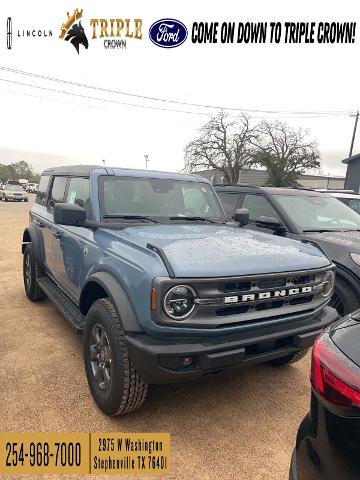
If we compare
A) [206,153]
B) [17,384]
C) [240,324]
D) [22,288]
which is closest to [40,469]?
[17,384]

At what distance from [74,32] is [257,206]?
11.2 metres

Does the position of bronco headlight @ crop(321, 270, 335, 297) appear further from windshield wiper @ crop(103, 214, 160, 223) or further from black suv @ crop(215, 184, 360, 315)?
windshield wiper @ crop(103, 214, 160, 223)

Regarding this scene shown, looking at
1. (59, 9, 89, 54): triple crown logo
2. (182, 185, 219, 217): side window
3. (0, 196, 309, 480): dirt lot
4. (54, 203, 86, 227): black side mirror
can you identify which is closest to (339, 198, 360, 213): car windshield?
(182, 185, 219, 217): side window

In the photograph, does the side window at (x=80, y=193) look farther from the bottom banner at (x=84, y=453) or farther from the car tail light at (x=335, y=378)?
the car tail light at (x=335, y=378)

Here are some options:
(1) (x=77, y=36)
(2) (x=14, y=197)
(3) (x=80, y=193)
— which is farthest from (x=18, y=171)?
(3) (x=80, y=193)

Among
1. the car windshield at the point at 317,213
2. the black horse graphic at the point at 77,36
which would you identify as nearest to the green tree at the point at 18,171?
the black horse graphic at the point at 77,36

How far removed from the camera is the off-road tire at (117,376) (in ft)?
7.79

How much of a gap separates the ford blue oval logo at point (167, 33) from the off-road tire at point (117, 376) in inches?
438

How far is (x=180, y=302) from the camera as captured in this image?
2217 mm

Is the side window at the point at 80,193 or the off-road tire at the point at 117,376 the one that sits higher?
the side window at the point at 80,193

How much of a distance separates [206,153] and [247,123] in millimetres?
6697

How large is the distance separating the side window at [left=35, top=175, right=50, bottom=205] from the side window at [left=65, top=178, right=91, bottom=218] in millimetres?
1162

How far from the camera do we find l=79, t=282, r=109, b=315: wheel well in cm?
289

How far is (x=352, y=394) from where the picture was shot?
1249 mm
